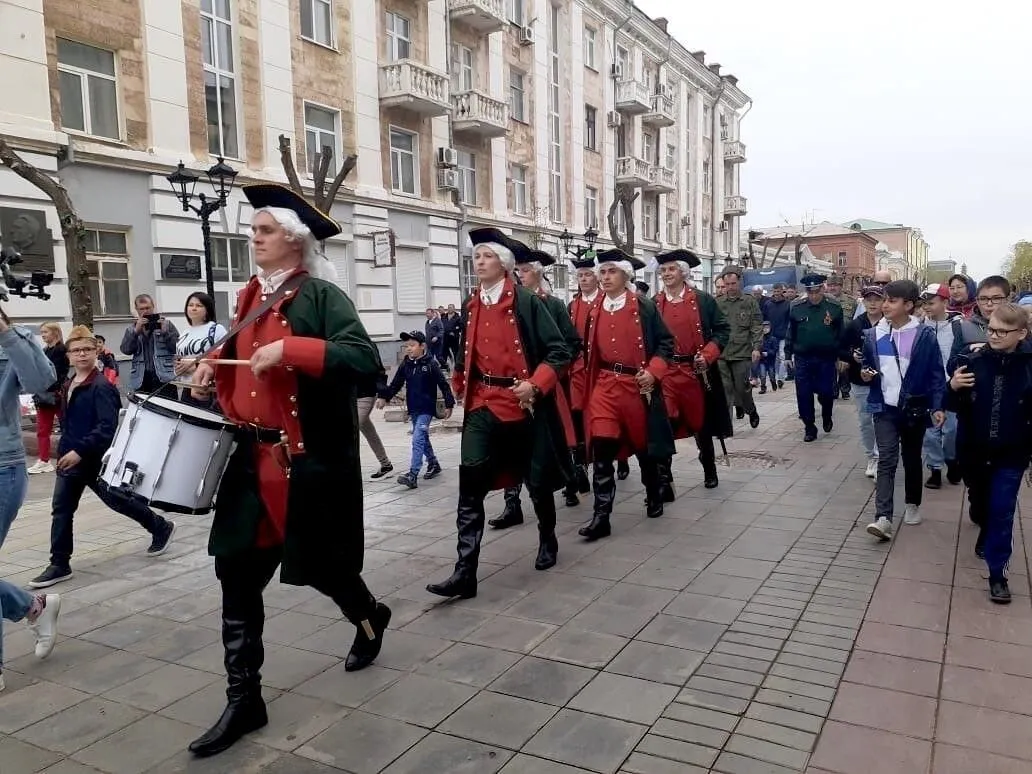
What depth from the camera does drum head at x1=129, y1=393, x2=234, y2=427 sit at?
3186 mm

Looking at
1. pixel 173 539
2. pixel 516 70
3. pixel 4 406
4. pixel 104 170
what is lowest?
pixel 173 539

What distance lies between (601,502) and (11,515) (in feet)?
12.3

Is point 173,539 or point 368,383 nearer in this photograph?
point 368,383

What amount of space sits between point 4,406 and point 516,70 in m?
26.3

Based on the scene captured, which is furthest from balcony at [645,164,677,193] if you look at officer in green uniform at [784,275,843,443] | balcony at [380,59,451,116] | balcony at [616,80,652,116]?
officer in green uniform at [784,275,843,443]

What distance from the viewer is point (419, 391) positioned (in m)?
8.81

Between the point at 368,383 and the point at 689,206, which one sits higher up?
the point at 689,206

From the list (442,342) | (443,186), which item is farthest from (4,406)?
(443,186)

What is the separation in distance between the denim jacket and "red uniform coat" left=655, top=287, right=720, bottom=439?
4962 millimetres

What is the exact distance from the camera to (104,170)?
15.1 metres

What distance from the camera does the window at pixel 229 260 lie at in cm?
1742

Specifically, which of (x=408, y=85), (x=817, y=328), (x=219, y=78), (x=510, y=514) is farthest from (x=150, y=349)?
(x=408, y=85)

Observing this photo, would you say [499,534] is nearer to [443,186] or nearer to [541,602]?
[541,602]

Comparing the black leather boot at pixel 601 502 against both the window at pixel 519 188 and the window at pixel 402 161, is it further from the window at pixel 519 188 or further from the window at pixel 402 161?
the window at pixel 519 188
